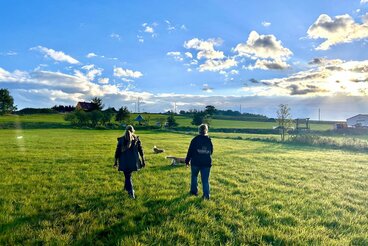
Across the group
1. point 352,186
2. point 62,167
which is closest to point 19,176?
point 62,167

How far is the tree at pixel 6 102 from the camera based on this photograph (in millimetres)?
124294

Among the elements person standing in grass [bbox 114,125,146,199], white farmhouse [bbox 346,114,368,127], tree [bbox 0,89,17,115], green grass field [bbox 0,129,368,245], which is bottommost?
green grass field [bbox 0,129,368,245]

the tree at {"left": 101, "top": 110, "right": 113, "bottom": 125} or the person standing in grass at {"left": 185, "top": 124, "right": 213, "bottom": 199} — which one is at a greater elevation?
the tree at {"left": 101, "top": 110, "right": 113, "bottom": 125}

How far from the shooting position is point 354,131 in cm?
7206

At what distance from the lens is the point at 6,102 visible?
125875 millimetres

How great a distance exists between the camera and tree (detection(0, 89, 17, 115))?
408 ft

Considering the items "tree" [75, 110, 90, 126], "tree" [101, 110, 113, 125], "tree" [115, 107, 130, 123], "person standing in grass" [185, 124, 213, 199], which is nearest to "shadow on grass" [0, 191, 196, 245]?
"person standing in grass" [185, 124, 213, 199]

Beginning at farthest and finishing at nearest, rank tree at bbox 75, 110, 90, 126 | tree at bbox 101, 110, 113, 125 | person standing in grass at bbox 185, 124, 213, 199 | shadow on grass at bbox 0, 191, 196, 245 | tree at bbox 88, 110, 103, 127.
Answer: tree at bbox 101, 110, 113, 125 < tree at bbox 88, 110, 103, 127 < tree at bbox 75, 110, 90, 126 < person standing in grass at bbox 185, 124, 213, 199 < shadow on grass at bbox 0, 191, 196, 245

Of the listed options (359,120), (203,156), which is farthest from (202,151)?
(359,120)

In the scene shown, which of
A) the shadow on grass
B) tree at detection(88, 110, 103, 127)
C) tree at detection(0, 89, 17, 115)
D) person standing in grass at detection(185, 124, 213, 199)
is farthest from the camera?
tree at detection(0, 89, 17, 115)

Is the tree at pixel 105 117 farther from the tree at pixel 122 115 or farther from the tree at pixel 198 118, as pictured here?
the tree at pixel 198 118

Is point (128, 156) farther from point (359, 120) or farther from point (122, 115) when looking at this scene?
point (359, 120)

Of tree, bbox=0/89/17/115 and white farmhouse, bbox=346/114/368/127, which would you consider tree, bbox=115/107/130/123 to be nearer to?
tree, bbox=0/89/17/115

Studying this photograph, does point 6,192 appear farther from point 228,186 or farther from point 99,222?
point 228,186
